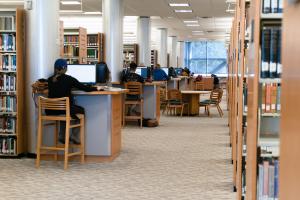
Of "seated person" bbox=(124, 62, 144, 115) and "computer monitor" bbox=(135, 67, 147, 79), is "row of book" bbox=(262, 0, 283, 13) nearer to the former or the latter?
"seated person" bbox=(124, 62, 144, 115)

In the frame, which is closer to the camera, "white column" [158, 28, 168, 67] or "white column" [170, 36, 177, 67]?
"white column" [158, 28, 168, 67]

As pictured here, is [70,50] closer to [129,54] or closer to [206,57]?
[129,54]

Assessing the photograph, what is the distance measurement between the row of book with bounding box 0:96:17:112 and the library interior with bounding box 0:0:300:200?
2cm

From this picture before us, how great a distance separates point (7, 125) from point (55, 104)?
133 cm

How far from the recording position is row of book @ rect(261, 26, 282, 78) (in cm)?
242

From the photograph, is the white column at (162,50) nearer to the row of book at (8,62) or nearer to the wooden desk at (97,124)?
the row of book at (8,62)

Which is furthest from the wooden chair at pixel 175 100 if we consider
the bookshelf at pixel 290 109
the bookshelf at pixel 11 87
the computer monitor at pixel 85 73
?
the bookshelf at pixel 290 109

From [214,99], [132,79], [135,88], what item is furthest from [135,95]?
[214,99]

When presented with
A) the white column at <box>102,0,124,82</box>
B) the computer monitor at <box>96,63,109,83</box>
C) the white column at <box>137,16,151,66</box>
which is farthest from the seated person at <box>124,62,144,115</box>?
the white column at <box>137,16,151,66</box>

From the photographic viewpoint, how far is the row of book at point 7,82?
22.9ft

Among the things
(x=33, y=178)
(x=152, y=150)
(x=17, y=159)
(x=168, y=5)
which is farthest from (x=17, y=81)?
(x=168, y=5)

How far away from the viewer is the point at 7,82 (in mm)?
6996

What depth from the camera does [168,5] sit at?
15.2 m

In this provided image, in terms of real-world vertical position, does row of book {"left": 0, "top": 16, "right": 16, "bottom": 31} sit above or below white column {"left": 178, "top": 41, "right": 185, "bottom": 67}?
below
